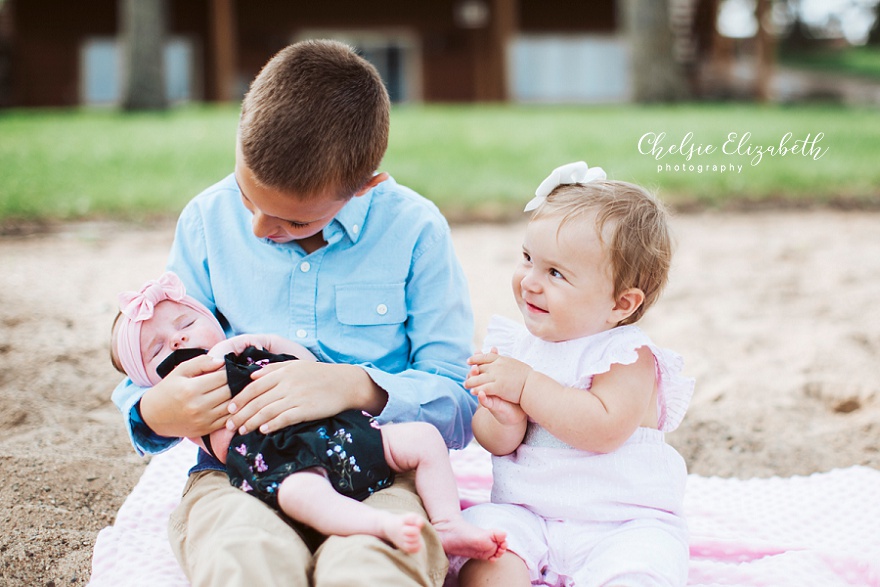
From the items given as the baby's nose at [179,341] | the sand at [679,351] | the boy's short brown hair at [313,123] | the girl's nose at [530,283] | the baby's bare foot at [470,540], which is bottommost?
the sand at [679,351]

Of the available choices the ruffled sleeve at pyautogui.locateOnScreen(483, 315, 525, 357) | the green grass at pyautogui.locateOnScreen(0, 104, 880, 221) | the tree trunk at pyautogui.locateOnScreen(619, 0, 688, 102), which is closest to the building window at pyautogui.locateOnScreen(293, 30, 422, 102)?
the tree trunk at pyautogui.locateOnScreen(619, 0, 688, 102)

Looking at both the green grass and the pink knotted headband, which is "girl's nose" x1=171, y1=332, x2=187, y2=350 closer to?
the pink knotted headband

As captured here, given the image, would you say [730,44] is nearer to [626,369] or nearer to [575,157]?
[575,157]

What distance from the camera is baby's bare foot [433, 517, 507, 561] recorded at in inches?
66.9

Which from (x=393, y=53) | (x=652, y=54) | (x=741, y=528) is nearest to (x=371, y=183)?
(x=741, y=528)

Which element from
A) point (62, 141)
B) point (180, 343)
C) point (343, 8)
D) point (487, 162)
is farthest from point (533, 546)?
point (343, 8)

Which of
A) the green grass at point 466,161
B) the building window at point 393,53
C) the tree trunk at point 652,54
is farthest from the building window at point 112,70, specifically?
the tree trunk at point 652,54

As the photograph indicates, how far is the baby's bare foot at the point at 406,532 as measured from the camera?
1553mm

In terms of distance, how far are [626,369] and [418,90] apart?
52.3ft

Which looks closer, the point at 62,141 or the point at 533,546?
the point at 533,546

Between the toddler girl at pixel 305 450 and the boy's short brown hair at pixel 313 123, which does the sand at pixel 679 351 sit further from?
the boy's short brown hair at pixel 313 123

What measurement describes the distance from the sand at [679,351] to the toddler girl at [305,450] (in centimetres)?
56

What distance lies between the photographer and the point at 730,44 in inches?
721

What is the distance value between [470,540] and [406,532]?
0.68 feet
